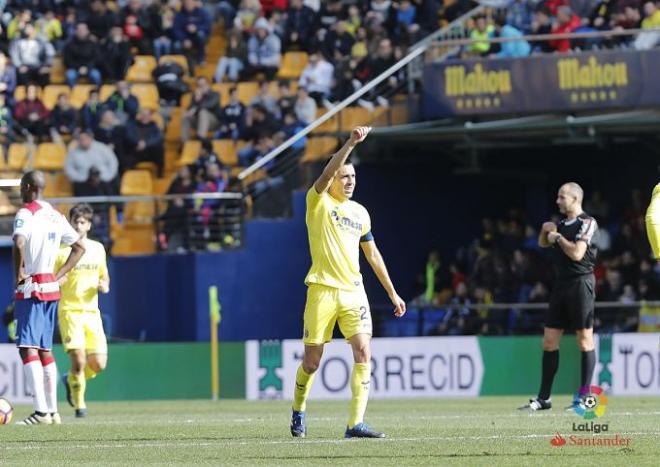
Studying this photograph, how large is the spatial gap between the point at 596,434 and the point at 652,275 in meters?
14.1

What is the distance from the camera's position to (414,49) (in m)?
28.1

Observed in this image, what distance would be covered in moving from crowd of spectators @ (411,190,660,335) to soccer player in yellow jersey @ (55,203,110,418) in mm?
8401

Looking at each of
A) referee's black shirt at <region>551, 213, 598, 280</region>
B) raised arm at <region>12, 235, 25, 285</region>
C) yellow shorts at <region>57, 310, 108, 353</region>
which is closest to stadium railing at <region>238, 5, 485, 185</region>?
yellow shorts at <region>57, 310, 108, 353</region>

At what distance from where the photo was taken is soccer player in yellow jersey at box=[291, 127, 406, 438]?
41.2 ft

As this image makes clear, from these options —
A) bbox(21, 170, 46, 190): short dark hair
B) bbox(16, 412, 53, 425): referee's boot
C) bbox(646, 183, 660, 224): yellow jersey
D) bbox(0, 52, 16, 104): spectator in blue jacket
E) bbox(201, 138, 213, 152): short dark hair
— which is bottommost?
bbox(16, 412, 53, 425): referee's boot

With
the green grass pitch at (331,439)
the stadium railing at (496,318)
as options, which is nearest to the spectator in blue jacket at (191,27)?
the stadium railing at (496,318)

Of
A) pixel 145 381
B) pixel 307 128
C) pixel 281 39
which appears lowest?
pixel 145 381

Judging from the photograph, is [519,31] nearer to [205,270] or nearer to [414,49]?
Answer: [414,49]

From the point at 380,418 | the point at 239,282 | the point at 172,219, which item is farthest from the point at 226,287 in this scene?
the point at 380,418

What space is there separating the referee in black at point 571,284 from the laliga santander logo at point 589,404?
16 centimetres

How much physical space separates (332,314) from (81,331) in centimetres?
545

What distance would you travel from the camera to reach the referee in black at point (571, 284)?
15625 millimetres

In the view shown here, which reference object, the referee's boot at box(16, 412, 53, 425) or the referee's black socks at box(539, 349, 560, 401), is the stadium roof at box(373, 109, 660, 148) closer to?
the referee's black socks at box(539, 349, 560, 401)

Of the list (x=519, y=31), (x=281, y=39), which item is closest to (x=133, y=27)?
(x=281, y=39)
